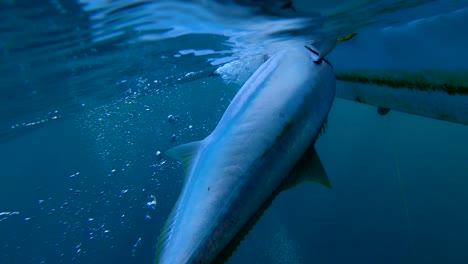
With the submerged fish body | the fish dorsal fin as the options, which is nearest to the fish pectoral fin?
the submerged fish body


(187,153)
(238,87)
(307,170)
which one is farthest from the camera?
(238,87)

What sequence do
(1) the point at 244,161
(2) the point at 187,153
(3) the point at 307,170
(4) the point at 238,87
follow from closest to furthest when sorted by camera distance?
1. (1) the point at 244,161
2. (3) the point at 307,170
3. (2) the point at 187,153
4. (4) the point at 238,87

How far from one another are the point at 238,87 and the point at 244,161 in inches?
231

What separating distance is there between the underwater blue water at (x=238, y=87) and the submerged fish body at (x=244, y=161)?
183mm

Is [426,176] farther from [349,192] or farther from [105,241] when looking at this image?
[105,241]

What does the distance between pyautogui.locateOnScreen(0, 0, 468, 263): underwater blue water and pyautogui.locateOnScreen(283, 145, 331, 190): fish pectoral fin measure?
0.16 metres

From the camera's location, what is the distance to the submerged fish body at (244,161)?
1248mm

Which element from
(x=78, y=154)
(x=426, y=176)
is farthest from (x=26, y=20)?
(x=78, y=154)

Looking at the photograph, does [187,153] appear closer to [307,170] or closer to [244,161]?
[244,161]

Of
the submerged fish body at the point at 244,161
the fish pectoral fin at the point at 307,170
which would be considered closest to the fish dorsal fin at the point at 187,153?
the submerged fish body at the point at 244,161

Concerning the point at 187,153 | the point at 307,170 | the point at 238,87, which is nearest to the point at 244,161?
the point at 307,170

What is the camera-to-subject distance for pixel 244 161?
1.30 m

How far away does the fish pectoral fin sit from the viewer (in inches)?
57.3

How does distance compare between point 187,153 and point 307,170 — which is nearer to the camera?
point 307,170
